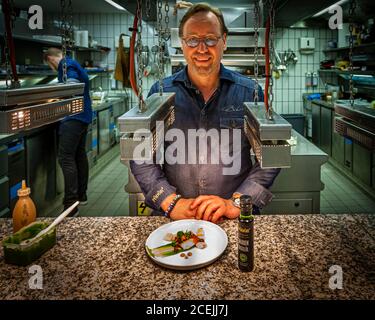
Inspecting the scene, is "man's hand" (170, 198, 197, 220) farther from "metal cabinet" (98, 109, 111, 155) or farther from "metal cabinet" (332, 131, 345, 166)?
"metal cabinet" (98, 109, 111, 155)

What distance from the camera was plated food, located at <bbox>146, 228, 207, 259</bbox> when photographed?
136 cm

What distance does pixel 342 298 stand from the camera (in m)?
1.11

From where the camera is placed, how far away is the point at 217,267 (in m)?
1.31

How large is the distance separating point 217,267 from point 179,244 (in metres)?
0.18

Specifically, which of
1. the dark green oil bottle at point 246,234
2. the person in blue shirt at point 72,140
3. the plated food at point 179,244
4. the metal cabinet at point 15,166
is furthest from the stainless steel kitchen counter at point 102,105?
the dark green oil bottle at point 246,234

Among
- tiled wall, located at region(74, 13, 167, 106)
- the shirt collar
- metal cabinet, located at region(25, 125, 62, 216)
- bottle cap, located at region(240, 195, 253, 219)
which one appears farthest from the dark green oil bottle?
tiled wall, located at region(74, 13, 167, 106)

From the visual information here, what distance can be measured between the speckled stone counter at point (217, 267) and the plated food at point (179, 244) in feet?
0.18

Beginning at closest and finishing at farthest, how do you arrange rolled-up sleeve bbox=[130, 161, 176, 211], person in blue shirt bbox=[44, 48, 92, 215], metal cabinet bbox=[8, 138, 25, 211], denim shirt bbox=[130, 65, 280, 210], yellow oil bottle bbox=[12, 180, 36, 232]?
1. yellow oil bottle bbox=[12, 180, 36, 232]
2. rolled-up sleeve bbox=[130, 161, 176, 211]
3. denim shirt bbox=[130, 65, 280, 210]
4. metal cabinet bbox=[8, 138, 25, 211]
5. person in blue shirt bbox=[44, 48, 92, 215]

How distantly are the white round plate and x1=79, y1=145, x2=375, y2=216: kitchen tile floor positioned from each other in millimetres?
2843

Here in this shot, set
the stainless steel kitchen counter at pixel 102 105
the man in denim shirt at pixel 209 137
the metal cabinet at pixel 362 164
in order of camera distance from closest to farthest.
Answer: the man in denim shirt at pixel 209 137 < the metal cabinet at pixel 362 164 < the stainless steel kitchen counter at pixel 102 105

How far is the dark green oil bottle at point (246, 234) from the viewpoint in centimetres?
120

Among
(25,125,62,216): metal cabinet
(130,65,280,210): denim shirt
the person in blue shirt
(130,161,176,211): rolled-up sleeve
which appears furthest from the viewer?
the person in blue shirt

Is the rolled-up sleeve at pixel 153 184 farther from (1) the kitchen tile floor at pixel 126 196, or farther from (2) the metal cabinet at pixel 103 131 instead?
(2) the metal cabinet at pixel 103 131

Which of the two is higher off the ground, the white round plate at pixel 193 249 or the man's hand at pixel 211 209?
the man's hand at pixel 211 209
